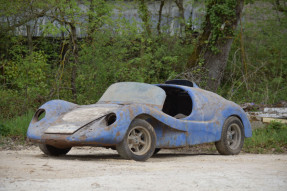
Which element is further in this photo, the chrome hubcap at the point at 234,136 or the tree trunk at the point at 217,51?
the tree trunk at the point at 217,51

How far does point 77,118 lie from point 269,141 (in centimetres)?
494

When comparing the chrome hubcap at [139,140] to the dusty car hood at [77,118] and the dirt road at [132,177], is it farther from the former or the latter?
the dirt road at [132,177]

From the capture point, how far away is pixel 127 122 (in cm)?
652

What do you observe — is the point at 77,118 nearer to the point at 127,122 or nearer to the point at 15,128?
the point at 127,122

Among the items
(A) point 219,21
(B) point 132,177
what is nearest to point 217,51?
(A) point 219,21

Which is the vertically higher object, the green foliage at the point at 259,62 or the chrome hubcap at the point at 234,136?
the green foliage at the point at 259,62

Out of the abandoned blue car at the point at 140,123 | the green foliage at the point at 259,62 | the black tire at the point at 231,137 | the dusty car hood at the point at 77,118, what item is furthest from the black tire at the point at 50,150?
the green foliage at the point at 259,62

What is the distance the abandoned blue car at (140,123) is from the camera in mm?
6582

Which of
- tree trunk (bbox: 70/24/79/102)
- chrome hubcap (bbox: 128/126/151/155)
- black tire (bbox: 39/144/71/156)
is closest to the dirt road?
chrome hubcap (bbox: 128/126/151/155)

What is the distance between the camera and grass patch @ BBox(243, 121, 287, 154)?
959 centimetres

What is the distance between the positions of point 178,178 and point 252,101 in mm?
9994

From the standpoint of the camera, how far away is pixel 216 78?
48.0 ft

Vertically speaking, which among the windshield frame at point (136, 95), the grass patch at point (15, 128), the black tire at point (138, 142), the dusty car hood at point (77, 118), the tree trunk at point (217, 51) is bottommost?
the grass patch at point (15, 128)

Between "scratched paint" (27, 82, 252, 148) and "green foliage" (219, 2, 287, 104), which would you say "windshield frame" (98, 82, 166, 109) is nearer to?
"scratched paint" (27, 82, 252, 148)
